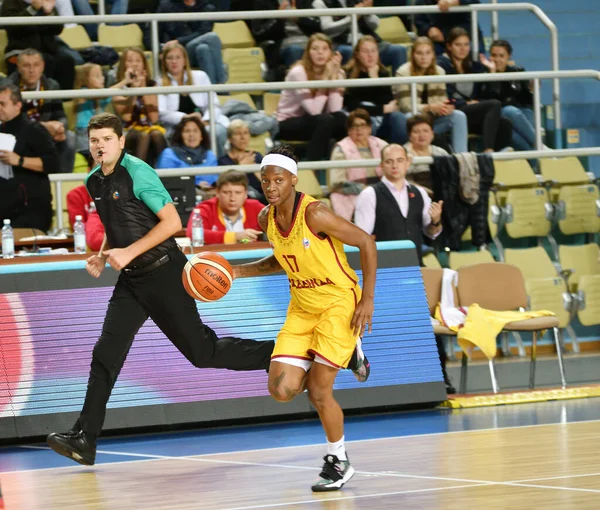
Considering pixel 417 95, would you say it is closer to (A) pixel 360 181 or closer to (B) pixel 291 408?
(A) pixel 360 181

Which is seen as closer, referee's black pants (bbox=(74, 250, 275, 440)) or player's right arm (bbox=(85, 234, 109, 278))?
player's right arm (bbox=(85, 234, 109, 278))

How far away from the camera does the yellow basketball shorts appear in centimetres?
639

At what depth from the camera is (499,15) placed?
1603 centimetres

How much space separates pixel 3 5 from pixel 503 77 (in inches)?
209

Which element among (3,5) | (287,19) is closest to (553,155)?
(287,19)

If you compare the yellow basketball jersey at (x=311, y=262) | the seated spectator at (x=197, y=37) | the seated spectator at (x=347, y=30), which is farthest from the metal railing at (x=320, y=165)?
the yellow basketball jersey at (x=311, y=262)

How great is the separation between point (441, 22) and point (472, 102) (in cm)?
197

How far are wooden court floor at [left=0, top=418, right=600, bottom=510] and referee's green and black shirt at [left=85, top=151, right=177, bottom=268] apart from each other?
133 cm

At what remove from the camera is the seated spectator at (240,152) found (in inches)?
447

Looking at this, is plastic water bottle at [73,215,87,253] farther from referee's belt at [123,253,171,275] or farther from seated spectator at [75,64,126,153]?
referee's belt at [123,253,171,275]

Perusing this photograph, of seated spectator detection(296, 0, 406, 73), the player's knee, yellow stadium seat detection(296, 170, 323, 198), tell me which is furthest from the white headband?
Result: seated spectator detection(296, 0, 406, 73)

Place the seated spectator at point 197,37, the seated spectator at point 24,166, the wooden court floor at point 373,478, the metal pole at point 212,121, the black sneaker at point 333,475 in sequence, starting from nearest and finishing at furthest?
the wooden court floor at point 373,478
the black sneaker at point 333,475
the seated spectator at point 24,166
the metal pole at point 212,121
the seated spectator at point 197,37

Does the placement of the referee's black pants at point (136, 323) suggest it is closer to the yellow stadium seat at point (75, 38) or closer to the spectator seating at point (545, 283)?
the spectator seating at point (545, 283)

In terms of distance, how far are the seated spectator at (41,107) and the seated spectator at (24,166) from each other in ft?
2.38
